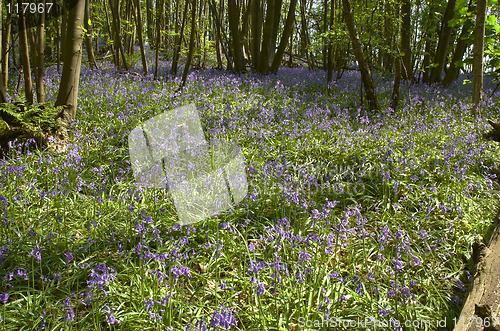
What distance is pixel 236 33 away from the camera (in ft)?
36.1

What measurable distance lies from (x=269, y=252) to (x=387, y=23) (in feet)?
23.5

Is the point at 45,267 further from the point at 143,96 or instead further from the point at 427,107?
the point at 427,107

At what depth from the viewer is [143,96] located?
6.98 metres

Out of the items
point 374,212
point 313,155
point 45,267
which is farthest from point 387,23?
point 45,267

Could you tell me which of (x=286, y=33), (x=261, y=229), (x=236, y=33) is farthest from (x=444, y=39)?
(x=261, y=229)

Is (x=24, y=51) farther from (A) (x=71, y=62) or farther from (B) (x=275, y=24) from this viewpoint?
(B) (x=275, y=24)

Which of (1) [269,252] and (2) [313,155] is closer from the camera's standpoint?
(1) [269,252]

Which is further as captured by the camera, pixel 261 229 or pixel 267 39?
pixel 267 39

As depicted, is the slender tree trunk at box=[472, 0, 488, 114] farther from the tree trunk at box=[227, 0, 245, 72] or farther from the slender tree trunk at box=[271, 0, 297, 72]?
the tree trunk at box=[227, 0, 245, 72]

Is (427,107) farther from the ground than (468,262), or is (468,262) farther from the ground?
(427,107)

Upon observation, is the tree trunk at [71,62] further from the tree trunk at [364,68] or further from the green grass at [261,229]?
the tree trunk at [364,68]

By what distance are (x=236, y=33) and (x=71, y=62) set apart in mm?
7035

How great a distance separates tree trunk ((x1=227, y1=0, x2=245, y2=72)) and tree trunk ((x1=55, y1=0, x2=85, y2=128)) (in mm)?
6686

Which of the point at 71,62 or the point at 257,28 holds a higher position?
the point at 257,28
